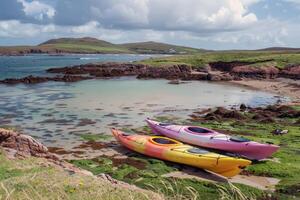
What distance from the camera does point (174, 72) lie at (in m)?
75.4

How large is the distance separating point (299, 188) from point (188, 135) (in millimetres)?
8013

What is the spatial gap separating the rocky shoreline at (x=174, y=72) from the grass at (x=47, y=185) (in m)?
49.0

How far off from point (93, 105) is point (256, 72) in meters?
38.8

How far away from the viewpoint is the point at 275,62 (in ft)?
234

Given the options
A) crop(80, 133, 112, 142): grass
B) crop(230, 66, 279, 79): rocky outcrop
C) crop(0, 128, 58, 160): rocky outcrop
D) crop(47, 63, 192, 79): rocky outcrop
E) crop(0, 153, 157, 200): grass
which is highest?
crop(0, 153, 157, 200): grass

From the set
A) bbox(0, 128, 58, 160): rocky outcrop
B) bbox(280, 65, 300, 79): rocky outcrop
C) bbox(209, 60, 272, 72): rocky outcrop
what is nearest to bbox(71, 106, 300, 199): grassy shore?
bbox(0, 128, 58, 160): rocky outcrop

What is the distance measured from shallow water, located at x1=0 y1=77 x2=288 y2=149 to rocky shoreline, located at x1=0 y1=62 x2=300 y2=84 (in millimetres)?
10014

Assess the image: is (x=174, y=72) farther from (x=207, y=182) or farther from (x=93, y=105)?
(x=207, y=182)

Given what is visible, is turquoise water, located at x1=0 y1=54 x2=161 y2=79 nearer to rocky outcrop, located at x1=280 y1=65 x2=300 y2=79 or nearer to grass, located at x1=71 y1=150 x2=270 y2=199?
rocky outcrop, located at x1=280 y1=65 x2=300 y2=79

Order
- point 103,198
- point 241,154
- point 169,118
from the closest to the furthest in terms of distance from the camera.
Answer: point 103,198 < point 241,154 < point 169,118

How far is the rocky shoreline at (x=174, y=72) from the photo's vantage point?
64.1 m

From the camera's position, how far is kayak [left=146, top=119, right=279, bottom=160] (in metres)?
18.7

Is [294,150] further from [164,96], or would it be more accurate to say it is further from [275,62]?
[275,62]

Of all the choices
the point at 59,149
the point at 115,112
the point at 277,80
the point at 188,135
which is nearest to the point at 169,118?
the point at 115,112
